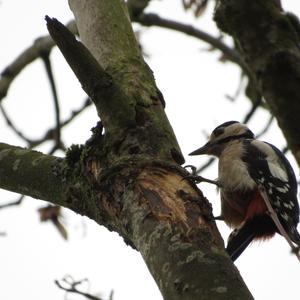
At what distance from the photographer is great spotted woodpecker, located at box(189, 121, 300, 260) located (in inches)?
128

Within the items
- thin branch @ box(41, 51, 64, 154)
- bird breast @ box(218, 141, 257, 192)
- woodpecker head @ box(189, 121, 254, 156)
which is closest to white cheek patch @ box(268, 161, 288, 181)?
bird breast @ box(218, 141, 257, 192)

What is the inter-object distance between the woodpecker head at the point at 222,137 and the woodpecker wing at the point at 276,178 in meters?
0.31

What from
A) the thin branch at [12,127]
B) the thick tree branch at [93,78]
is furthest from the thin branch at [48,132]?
the thick tree branch at [93,78]

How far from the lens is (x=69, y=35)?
190cm

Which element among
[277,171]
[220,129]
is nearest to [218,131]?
[220,129]

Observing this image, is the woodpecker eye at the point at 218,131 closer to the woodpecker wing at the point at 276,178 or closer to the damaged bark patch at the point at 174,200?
the woodpecker wing at the point at 276,178

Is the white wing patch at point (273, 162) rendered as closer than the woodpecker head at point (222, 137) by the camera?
Yes

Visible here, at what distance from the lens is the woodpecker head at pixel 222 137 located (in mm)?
4434

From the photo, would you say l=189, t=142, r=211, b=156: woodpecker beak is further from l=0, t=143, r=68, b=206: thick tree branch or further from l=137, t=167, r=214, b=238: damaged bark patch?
l=137, t=167, r=214, b=238: damaged bark patch

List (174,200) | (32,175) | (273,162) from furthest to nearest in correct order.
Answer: (273,162) < (32,175) < (174,200)

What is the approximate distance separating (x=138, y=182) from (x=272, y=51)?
0.63 metres

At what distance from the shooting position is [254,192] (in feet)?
11.5

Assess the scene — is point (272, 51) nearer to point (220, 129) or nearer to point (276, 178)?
point (276, 178)

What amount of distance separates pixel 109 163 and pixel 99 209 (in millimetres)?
162
